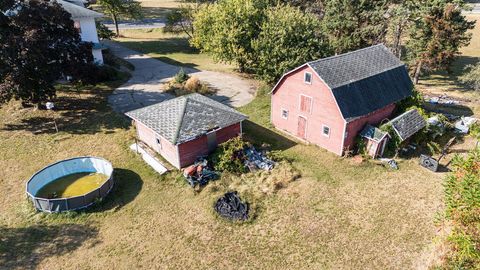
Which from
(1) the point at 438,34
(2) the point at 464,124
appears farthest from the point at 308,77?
(1) the point at 438,34

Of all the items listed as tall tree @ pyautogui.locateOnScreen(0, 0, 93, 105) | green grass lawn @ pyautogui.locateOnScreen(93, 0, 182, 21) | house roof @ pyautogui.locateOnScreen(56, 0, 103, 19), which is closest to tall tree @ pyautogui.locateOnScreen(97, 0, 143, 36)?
green grass lawn @ pyautogui.locateOnScreen(93, 0, 182, 21)

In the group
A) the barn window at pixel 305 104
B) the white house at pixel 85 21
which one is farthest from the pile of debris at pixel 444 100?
the white house at pixel 85 21

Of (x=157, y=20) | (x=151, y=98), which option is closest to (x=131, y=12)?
(x=157, y=20)

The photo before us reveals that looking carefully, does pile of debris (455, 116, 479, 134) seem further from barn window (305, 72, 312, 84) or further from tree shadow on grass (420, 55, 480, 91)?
barn window (305, 72, 312, 84)

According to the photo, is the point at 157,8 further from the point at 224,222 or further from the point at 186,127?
the point at 224,222

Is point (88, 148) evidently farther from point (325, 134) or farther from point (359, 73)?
point (359, 73)

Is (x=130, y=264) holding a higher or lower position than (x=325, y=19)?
lower
